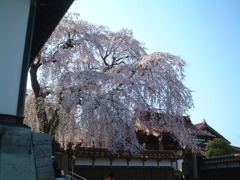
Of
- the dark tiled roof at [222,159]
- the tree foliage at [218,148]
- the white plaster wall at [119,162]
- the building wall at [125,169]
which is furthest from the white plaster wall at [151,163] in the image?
the tree foliage at [218,148]

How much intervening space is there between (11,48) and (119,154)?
8.53 m

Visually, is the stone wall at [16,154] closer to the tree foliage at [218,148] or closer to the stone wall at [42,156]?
the stone wall at [42,156]

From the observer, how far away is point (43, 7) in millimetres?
7156

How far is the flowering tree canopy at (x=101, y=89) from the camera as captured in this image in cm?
1182

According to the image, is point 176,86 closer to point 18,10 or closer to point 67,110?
point 67,110

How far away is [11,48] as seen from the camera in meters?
5.77

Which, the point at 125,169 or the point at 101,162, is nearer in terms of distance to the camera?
the point at 101,162

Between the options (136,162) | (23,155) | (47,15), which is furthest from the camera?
(136,162)

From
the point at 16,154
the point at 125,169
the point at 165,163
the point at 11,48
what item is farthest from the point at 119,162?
the point at 11,48

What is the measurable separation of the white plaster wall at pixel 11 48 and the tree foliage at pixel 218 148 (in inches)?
658

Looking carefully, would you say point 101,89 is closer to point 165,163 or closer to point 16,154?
point 165,163

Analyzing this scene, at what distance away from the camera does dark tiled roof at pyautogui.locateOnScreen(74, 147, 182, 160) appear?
12.0 meters

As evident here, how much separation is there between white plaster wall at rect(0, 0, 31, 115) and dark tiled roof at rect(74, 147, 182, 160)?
22.3 feet

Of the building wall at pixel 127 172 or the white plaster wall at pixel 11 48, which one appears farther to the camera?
the building wall at pixel 127 172
